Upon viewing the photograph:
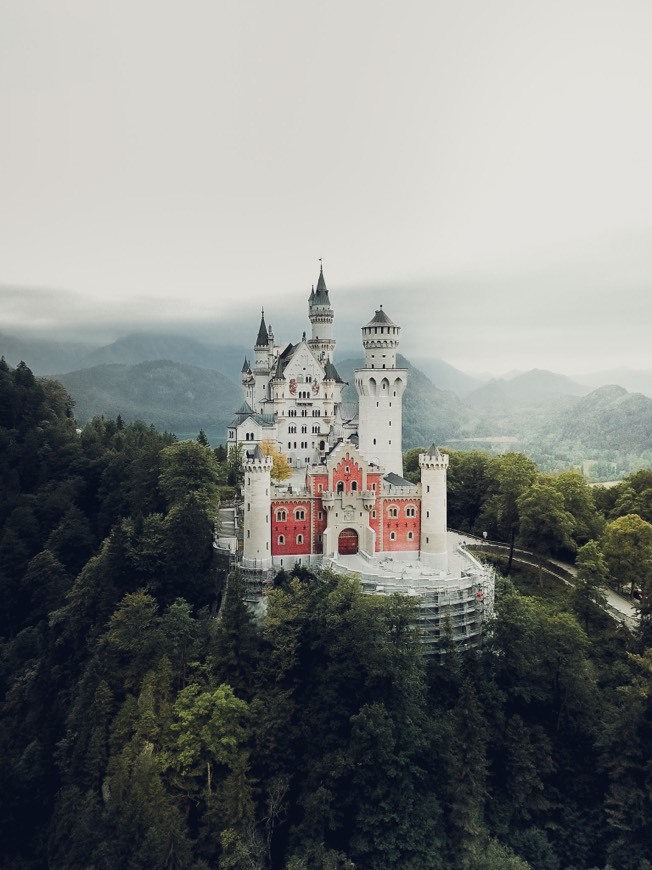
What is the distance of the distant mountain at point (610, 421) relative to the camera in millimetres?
148000

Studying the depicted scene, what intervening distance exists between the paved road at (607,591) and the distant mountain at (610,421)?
330 feet

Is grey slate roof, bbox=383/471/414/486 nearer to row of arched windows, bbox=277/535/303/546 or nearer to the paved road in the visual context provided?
row of arched windows, bbox=277/535/303/546

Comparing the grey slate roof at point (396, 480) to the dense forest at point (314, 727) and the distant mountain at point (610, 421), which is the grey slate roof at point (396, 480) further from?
the distant mountain at point (610, 421)

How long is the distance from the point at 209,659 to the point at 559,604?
80.3ft

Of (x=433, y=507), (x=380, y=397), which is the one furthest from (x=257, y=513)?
(x=380, y=397)

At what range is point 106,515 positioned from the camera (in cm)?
6384

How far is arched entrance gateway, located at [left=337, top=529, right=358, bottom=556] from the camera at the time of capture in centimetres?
4572

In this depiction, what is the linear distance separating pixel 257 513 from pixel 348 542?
22.5 feet

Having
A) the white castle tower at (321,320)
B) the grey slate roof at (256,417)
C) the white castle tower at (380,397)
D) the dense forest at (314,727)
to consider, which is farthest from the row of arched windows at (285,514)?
the white castle tower at (321,320)

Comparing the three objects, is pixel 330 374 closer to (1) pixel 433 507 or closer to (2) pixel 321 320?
(2) pixel 321 320

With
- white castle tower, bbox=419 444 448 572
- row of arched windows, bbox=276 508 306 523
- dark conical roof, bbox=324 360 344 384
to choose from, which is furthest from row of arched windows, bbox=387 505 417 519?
→ dark conical roof, bbox=324 360 344 384

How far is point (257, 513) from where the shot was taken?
43938mm

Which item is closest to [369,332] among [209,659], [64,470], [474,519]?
[474,519]

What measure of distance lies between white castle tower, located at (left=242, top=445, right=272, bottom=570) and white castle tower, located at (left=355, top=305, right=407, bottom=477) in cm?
1204
